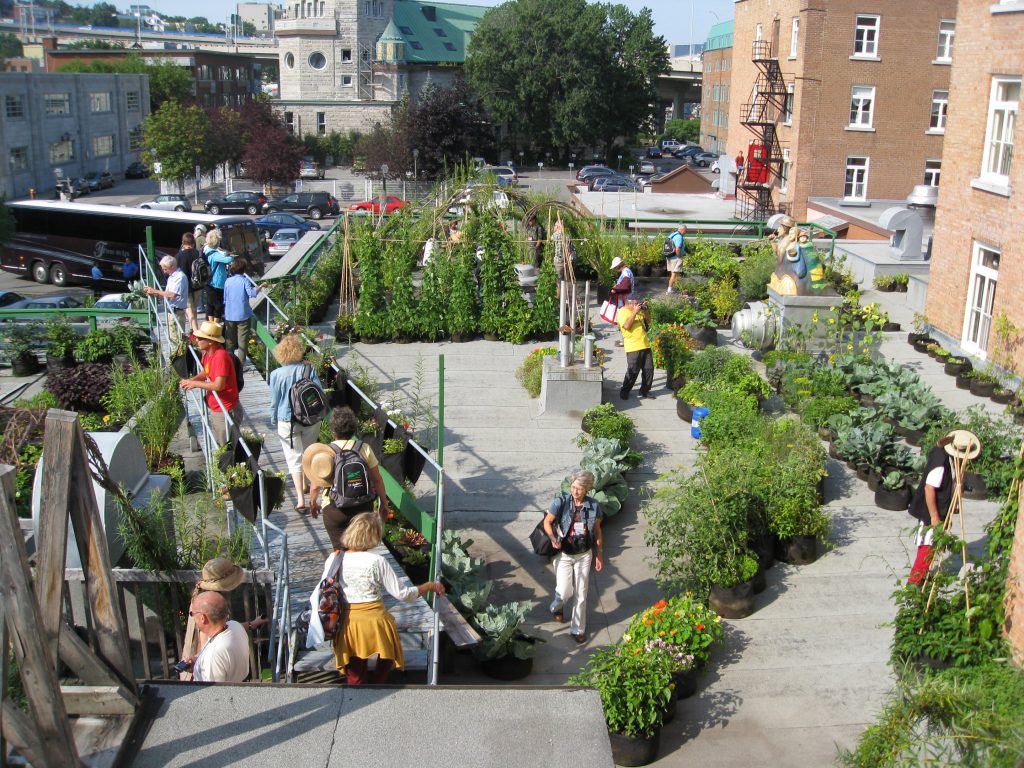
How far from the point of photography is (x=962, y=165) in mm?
15531

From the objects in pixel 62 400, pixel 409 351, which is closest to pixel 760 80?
pixel 409 351

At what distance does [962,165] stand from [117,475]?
13.4m

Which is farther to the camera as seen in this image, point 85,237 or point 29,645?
point 85,237

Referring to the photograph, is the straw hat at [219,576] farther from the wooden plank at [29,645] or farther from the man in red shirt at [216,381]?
the man in red shirt at [216,381]

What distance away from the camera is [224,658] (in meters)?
5.45

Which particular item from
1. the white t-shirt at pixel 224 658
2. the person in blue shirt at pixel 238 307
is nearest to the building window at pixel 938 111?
the person in blue shirt at pixel 238 307

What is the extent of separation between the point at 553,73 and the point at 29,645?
7755cm

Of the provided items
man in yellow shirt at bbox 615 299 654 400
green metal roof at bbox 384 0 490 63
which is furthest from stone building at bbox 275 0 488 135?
man in yellow shirt at bbox 615 299 654 400

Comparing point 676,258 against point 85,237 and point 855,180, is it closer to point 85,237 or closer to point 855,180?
point 85,237

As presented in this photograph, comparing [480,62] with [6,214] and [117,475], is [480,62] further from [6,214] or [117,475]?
[117,475]

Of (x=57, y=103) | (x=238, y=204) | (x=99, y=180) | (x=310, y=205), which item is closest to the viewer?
(x=310, y=205)

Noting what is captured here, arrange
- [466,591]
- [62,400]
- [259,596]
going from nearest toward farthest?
[259,596]
[466,591]
[62,400]

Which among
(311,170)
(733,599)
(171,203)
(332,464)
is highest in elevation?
(311,170)

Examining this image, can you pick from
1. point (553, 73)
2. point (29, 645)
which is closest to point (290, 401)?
point (29, 645)
